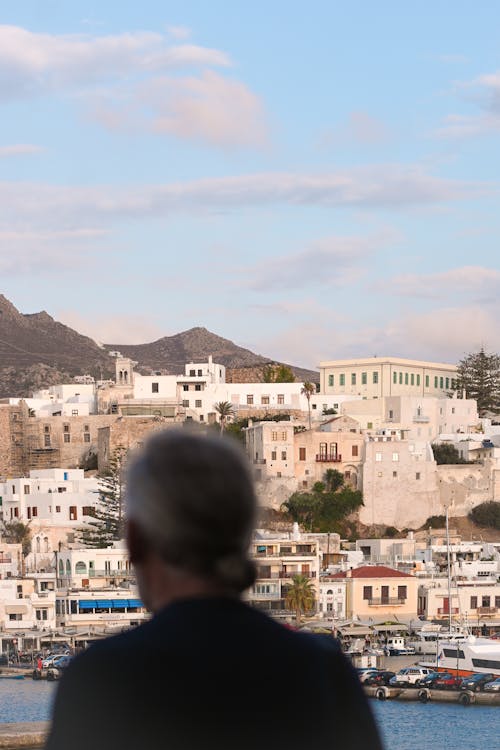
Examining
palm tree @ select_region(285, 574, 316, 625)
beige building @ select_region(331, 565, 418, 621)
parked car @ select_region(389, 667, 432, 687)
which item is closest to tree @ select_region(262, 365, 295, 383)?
beige building @ select_region(331, 565, 418, 621)

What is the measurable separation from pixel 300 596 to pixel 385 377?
885 inches

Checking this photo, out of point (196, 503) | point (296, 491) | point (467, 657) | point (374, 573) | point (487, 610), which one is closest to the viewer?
point (196, 503)

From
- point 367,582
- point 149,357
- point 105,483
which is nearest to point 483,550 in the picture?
point 367,582

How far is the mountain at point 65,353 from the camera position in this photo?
107 m

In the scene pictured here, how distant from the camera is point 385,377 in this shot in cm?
6531

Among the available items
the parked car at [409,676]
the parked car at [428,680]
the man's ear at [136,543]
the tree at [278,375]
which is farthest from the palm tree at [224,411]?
the man's ear at [136,543]

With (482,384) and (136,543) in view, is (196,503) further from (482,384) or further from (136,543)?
(482,384)

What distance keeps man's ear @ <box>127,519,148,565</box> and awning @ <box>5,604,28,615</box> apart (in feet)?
142

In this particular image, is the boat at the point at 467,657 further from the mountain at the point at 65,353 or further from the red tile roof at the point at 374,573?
the mountain at the point at 65,353

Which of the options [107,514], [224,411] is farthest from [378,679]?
[224,411]

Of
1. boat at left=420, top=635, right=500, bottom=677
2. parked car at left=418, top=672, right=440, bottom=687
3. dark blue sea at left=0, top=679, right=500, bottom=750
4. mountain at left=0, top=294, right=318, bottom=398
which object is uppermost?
mountain at left=0, top=294, right=318, bottom=398

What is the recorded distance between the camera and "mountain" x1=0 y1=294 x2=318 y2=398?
107 m

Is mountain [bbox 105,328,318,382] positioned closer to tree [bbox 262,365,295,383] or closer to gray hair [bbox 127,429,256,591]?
tree [bbox 262,365,295,383]

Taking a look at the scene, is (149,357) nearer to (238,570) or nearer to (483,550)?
(483,550)
